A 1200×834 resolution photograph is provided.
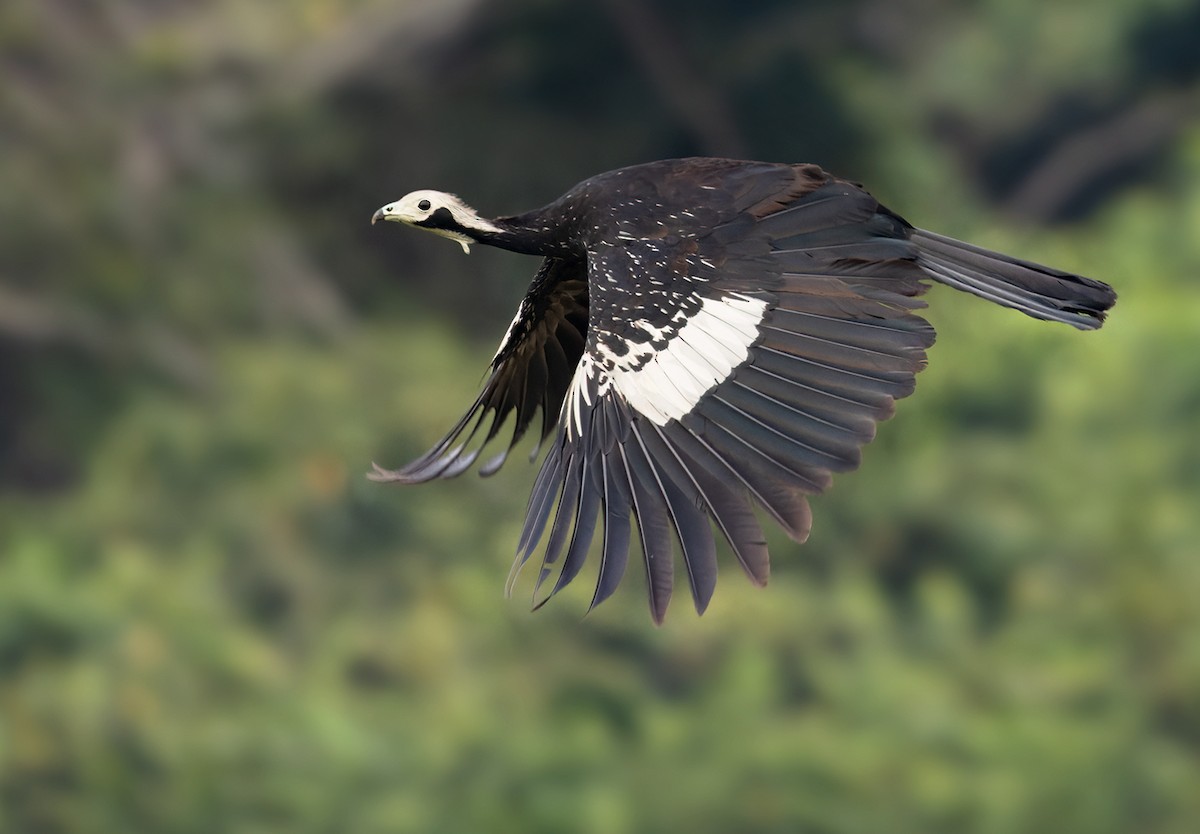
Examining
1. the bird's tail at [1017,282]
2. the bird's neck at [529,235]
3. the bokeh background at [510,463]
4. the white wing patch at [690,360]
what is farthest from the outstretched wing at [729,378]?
the bokeh background at [510,463]

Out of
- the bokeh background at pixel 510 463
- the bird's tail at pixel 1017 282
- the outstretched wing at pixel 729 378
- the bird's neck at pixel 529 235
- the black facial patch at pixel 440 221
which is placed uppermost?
the bokeh background at pixel 510 463

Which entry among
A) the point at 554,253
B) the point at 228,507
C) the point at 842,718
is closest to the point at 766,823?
the point at 842,718

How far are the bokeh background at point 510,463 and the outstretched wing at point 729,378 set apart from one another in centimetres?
951

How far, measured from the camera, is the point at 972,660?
16.9 m

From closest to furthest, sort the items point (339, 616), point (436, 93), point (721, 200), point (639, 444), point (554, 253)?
point (639, 444) < point (721, 200) < point (554, 253) < point (436, 93) < point (339, 616)

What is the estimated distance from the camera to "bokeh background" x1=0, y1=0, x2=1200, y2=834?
15.5 m

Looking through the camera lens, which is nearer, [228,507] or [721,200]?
[721,200]

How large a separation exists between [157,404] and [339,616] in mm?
2299

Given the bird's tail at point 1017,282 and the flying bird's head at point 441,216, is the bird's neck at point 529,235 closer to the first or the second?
the flying bird's head at point 441,216

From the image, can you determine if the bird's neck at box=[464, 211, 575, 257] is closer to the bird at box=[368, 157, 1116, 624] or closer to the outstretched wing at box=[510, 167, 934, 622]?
the bird at box=[368, 157, 1116, 624]

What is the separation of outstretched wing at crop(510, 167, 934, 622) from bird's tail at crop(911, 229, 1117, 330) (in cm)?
23

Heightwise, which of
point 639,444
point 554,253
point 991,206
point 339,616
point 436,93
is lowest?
point 639,444

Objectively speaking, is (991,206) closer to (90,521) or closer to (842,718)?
(842,718)

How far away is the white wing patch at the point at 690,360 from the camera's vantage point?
5168 mm
